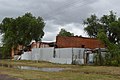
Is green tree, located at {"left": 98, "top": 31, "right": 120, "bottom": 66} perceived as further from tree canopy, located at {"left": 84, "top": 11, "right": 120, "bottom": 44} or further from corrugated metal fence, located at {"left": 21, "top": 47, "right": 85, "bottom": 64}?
tree canopy, located at {"left": 84, "top": 11, "right": 120, "bottom": 44}

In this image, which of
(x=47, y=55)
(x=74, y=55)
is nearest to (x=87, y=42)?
(x=47, y=55)

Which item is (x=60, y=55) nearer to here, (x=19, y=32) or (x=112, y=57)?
(x=112, y=57)

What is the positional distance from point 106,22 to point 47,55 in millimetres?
26256

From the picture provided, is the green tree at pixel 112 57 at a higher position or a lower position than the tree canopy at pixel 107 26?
lower

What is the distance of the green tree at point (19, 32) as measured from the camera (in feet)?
305

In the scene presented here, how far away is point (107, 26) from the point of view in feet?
283

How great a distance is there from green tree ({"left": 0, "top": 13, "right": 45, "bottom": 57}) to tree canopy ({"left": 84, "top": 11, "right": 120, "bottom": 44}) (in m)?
16.0

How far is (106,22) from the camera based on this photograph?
285ft

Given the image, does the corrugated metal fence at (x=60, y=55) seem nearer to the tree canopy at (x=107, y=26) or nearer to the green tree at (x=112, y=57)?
the green tree at (x=112, y=57)

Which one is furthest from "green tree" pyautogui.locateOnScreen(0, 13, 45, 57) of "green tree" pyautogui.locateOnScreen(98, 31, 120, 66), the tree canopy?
"green tree" pyautogui.locateOnScreen(98, 31, 120, 66)

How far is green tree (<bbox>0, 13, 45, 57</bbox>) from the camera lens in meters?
93.0

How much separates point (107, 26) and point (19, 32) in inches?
1020

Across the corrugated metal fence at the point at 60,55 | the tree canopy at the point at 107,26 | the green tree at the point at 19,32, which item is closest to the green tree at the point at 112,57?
the corrugated metal fence at the point at 60,55

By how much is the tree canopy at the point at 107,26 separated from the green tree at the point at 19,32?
16.0 m
